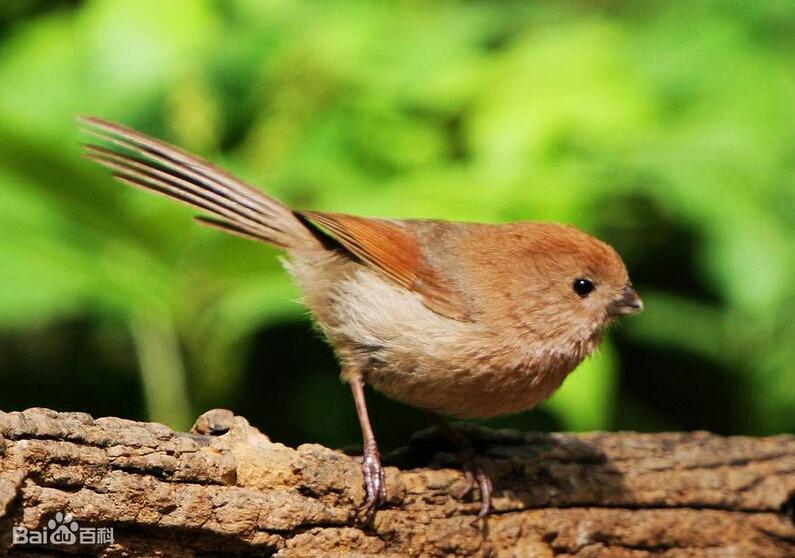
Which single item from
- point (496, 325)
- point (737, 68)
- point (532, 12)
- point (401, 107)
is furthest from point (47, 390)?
point (737, 68)

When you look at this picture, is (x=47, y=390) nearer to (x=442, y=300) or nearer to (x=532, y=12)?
(x=442, y=300)

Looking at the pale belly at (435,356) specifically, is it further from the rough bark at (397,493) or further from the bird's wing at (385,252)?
the rough bark at (397,493)

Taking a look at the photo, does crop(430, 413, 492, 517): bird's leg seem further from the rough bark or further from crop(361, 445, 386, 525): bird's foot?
crop(361, 445, 386, 525): bird's foot

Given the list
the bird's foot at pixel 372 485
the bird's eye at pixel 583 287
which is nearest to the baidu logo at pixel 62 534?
the bird's foot at pixel 372 485

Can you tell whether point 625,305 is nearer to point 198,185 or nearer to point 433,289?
point 433,289

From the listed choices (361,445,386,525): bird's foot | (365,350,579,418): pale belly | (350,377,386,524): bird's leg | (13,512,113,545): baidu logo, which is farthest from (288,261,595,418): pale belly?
(13,512,113,545): baidu logo

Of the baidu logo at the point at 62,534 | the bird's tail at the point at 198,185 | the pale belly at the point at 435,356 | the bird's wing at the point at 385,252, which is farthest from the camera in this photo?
the bird's wing at the point at 385,252

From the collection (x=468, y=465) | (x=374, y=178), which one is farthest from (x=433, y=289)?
(x=374, y=178)

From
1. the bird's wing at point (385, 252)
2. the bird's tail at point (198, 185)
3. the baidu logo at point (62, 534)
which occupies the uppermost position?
the bird's tail at point (198, 185)

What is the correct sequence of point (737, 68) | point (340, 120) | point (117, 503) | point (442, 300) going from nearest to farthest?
point (117, 503), point (442, 300), point (340, 120), point (737, 68)
